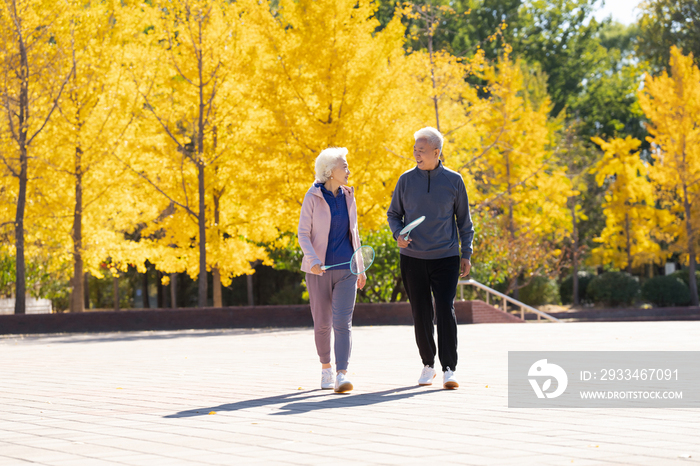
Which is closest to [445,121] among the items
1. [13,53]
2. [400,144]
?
[400,144]

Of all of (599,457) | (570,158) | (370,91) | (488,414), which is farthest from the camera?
(570,158)

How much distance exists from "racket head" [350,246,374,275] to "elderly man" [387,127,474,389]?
10.8 inches

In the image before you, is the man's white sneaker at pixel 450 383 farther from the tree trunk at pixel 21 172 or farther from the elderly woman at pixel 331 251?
the tree trunk at pixel 21 172

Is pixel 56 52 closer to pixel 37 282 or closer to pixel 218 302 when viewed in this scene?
pixel 218 302

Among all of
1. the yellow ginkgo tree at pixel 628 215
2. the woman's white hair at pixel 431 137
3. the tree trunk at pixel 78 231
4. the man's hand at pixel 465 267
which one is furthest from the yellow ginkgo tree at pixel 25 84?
the yellow ginkgo tree at pixel 628 215

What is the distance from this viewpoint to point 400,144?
1817 centimetres

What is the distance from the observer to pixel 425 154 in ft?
22.6

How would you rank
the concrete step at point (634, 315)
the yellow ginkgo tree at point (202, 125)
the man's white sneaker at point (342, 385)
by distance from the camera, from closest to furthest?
the man's white sneaker at point (342, 385) → the yellow ginkgo tree at point (202, 125) → the concrete step at point (634, 315)

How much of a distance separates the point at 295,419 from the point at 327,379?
1656mm

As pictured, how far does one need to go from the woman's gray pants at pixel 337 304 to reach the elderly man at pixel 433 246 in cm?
54

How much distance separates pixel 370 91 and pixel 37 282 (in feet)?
49.9

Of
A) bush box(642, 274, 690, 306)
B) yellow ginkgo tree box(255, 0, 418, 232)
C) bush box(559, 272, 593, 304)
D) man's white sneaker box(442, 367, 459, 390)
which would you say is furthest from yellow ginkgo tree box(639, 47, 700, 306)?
man's white sneaker box(442, 367, 459, 390)

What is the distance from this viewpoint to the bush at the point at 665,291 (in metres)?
27.6

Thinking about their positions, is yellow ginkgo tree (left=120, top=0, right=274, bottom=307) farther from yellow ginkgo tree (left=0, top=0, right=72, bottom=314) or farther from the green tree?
the green tree
